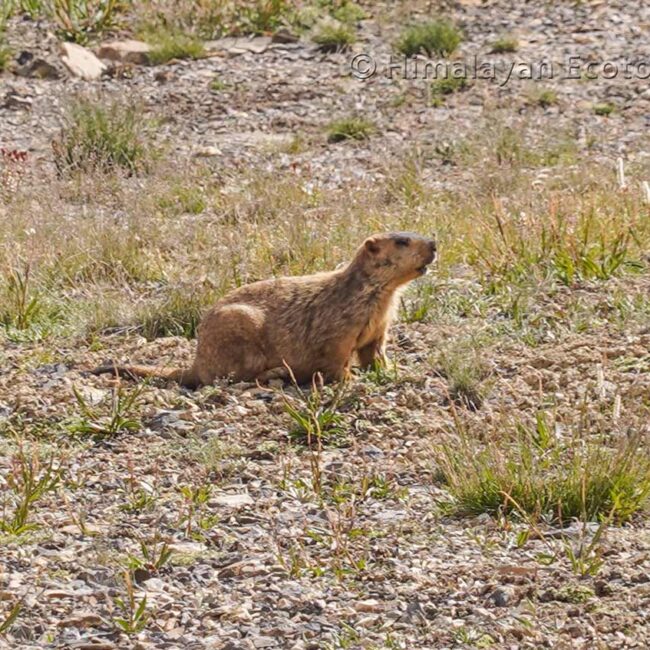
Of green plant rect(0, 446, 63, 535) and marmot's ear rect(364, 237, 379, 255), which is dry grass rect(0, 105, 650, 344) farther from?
green plant rect(0, 446, 63, 535)

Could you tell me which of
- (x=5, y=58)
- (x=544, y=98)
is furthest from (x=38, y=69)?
(x=544, y=98)

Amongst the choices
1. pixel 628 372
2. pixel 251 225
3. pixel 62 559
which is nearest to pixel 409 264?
pixel 628 372

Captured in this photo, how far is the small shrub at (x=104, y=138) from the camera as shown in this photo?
12203 millimetres

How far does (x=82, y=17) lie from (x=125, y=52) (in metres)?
0.96

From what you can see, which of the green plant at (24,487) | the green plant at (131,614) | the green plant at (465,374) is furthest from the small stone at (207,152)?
the green plant at (131,614)

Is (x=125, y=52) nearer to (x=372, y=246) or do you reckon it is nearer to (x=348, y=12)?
(x=348, y=12)

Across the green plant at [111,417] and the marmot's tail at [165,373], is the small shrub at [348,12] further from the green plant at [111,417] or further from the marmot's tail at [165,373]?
the green plant at [111,417]

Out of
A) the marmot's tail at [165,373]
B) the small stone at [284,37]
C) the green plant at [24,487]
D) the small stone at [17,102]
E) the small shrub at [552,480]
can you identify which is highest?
the small stone at [284,37]

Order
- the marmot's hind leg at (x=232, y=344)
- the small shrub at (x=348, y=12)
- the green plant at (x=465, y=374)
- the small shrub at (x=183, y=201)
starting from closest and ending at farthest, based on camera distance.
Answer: the green plant at (x=465, y=374), the marmot's hind leg at (x=232, y=344), the small shrub at (x=183, y=201), the small shrub at (x=348, y=12)

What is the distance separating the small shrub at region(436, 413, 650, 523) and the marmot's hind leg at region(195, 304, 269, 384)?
1951 mm

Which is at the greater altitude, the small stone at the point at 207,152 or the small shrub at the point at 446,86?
the small shrub at the point at 446,86

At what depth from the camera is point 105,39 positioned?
16.4 meters

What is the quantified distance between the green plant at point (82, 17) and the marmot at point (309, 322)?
9.12 m

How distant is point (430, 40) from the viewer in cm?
1545
